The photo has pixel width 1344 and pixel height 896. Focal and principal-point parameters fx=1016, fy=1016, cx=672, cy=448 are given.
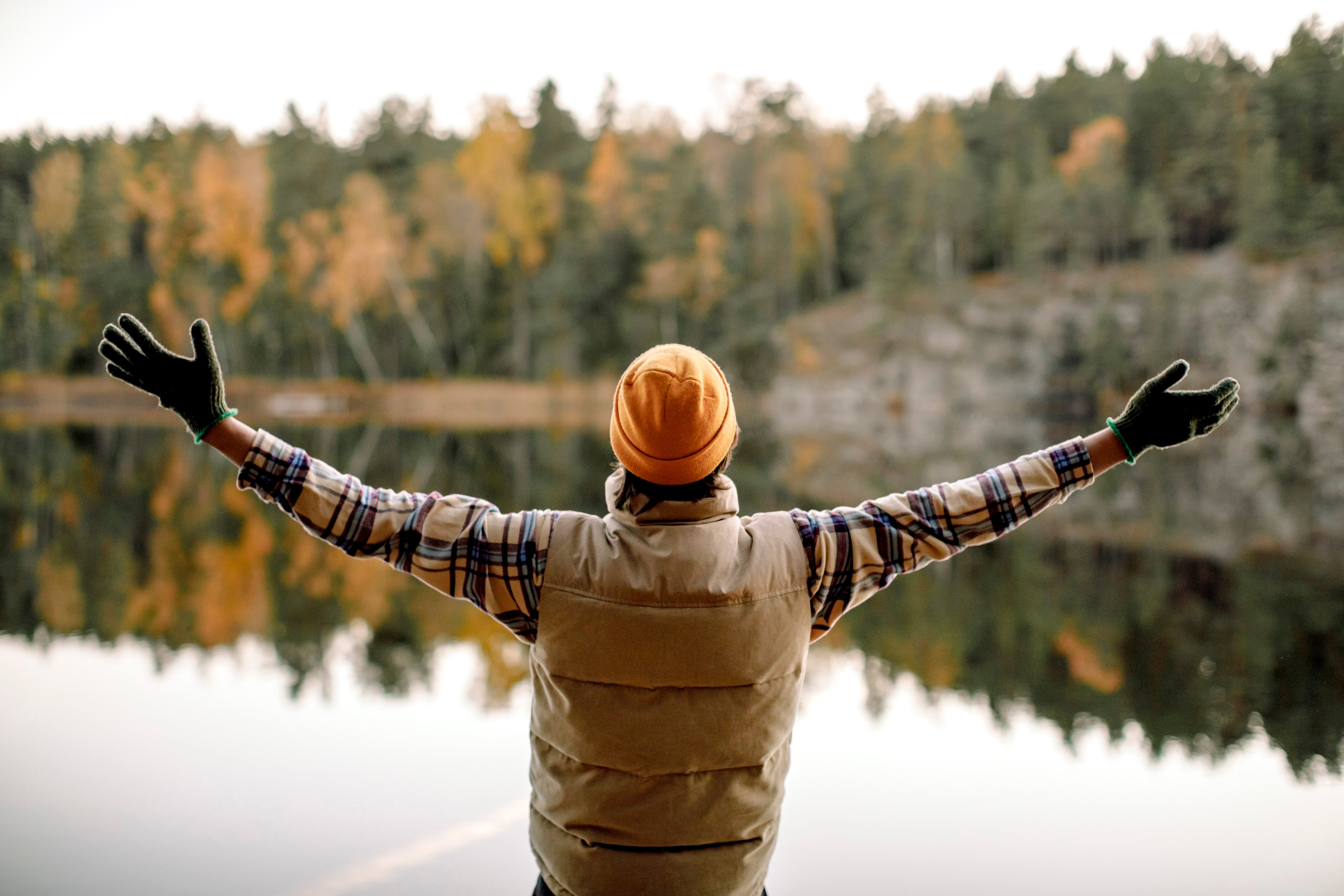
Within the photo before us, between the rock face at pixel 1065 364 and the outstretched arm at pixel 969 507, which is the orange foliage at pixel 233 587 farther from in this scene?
the rock face at pixel 1065 364

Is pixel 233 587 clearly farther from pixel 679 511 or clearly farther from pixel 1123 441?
pixel 1123 441

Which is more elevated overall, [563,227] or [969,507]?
[563,227]

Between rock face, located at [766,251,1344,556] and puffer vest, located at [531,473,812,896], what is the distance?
16.0 meters

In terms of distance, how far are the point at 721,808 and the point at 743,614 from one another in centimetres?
30

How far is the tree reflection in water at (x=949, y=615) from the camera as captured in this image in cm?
514

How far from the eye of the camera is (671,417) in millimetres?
1379

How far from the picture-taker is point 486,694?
5.22 meters

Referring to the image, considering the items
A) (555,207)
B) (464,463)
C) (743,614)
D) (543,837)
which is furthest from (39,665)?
(555,207)

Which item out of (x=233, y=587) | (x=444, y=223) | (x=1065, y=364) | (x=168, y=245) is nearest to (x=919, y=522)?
(x=233, y=587)

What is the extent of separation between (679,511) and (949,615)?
6.17 m

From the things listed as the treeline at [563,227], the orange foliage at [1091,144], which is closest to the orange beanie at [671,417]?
the treeline at [563,227]

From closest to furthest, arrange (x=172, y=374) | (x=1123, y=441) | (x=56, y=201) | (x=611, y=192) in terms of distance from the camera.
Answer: (x=172, y=374)
(x=1123, y=441)
(x=56, y=201)
(x=611, y=192)

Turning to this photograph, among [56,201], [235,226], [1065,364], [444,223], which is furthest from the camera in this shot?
[56,201]

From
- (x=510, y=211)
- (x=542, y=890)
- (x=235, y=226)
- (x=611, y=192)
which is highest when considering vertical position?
(x=611, y=192)
